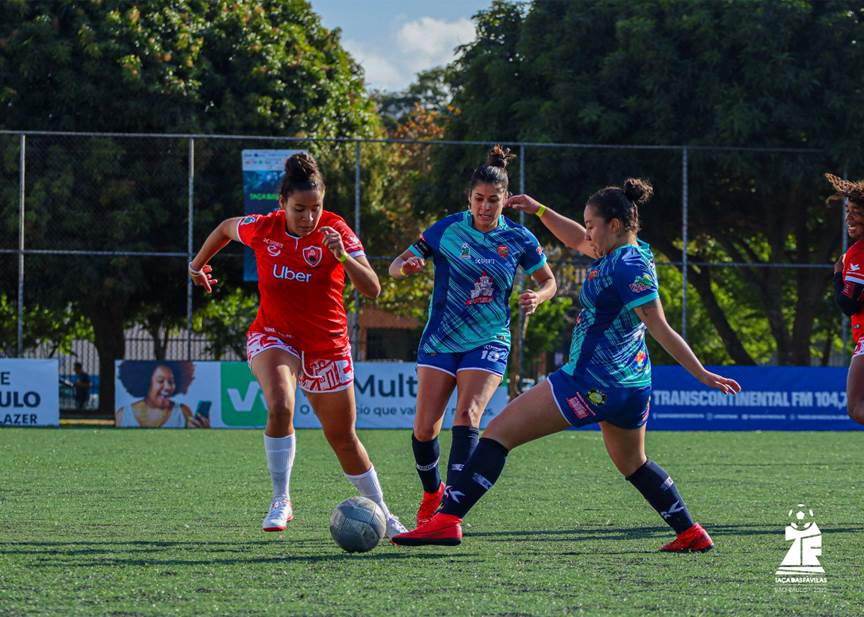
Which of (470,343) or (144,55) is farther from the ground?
(144,55)

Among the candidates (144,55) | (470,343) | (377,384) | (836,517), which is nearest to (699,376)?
(470,343)

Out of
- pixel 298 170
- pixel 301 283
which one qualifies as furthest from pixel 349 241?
pixel 298 170

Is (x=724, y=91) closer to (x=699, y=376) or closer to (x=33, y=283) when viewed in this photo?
(x=33, y=283)

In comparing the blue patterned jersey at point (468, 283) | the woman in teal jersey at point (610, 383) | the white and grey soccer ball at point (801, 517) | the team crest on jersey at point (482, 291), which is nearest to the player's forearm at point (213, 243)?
the blue patterned jersey at point (468, 283)

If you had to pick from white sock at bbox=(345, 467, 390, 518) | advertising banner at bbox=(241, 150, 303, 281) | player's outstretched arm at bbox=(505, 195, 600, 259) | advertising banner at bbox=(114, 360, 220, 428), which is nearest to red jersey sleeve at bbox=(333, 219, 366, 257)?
player's outstretched arm at bbox=(505, 195, 600, 259)

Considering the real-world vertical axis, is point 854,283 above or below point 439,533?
above

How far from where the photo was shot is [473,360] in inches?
297

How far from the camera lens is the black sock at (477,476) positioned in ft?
21.7

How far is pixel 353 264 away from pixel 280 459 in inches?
49.2

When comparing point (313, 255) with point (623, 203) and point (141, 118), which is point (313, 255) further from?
point (141, 118)

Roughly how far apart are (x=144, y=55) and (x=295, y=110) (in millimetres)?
3354

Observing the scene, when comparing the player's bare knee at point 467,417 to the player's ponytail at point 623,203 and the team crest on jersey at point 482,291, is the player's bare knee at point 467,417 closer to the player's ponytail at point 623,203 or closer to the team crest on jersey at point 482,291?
the team crest on jersey at point 482,291

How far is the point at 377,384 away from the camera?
21703 mm

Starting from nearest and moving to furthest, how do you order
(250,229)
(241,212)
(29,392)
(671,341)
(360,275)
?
(671,341) → (360,275) → (250,229) → (29,392) → (241,212)
